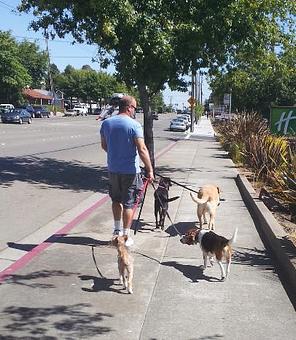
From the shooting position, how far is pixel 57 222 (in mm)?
9031

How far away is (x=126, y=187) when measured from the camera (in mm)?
6941

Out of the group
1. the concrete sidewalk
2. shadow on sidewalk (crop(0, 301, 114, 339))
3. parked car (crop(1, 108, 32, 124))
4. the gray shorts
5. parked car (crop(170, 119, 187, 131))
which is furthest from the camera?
parked car (crop(170, 119, 187, 131))

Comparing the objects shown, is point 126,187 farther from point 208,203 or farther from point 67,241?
point 208,203

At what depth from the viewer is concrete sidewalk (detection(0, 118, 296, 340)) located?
4.65 metres

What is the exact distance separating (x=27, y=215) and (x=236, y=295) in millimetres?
4904

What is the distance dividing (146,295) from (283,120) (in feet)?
37.9

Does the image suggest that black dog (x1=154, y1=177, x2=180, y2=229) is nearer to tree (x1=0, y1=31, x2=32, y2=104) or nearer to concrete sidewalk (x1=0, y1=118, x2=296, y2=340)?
concrete sidewalk (x1=0, y1=118, x2=296, y2=340)

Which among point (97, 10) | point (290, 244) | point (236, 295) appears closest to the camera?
point (236, 295)

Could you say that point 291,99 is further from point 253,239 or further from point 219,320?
point 219,320

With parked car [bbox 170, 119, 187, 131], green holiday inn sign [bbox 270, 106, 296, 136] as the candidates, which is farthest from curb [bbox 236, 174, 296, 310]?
parked car [bbox 170, 119, 187, 131]

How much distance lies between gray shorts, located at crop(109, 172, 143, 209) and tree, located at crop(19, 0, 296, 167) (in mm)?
5475

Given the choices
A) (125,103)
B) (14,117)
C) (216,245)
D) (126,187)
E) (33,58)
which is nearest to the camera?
(216,245)

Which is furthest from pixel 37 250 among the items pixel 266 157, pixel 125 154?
pixel 266 157

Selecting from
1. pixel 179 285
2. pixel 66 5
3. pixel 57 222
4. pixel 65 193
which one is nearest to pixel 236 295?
pixel 179 285
